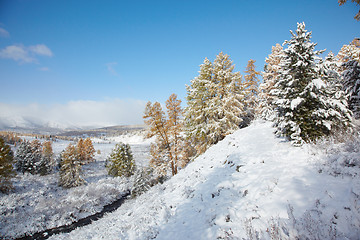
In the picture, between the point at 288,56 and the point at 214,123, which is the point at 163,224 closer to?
the point at 288,56

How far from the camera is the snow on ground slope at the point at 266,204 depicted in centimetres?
398

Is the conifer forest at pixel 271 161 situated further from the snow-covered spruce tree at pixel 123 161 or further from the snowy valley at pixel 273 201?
the snow-covered spruce tree at pixel 123 161

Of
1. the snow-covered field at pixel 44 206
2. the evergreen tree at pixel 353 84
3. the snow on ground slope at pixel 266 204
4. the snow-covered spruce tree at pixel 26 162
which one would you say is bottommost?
the snow-covered field at pixel 44 206

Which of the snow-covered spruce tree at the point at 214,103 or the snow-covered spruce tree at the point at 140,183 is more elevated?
the snow-covered spruce tree at the point at 214,103

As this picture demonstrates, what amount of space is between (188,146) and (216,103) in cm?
618

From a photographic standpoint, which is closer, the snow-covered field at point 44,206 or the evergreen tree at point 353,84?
the evergreen tree at point 353,84

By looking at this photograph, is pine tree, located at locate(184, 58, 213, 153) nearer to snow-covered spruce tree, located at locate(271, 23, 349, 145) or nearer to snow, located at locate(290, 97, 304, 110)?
snow-covered spruce tree, located at locate(271, 23, 349, 145)

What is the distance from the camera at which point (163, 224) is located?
6.95 meters

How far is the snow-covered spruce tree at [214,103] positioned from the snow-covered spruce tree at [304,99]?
25.3ft

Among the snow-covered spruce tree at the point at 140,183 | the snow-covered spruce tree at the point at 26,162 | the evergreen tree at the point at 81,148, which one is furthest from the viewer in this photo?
the evergreen tree at the point at 81,148

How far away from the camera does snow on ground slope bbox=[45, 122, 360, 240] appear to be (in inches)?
157

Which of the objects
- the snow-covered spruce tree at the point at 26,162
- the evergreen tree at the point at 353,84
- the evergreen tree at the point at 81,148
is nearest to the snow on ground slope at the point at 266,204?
the evergreen tree at the point at 353,84

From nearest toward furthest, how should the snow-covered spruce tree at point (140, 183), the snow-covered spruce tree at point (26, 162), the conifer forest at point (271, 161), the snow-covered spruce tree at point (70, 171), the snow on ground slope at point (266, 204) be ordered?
1. the snow on ground slope at point (266, 204)
2. the conifer forest at point (271, 161)
3. the snow-covered spruce tree at point (140, 183)
4. the snow-covered spruce tree at point (70, 171)
5. the snow-covered spruce tree at point (26, 162)

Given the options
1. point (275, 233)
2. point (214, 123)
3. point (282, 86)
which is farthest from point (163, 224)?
point (214, 123)
